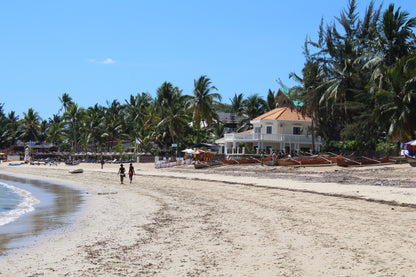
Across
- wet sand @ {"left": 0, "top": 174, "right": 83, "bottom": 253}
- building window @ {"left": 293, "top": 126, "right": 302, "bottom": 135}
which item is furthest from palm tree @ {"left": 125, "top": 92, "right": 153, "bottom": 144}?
wet sand @ {"left": 0, "top": 174, "right": 83, "bottom": 253}

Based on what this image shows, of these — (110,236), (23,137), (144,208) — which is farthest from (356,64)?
(23,137)

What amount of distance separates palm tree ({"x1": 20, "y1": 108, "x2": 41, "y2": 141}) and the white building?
61.0 metres

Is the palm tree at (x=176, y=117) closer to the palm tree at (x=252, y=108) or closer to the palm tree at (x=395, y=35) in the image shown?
the palm tree at (x=252, y=108)

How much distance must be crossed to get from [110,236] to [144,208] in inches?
205

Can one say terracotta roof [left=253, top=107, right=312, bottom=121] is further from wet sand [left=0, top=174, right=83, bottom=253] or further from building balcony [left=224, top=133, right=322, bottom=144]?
wet sand [left=0, top=174, right=83, bottom=253]

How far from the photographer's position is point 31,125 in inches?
3782

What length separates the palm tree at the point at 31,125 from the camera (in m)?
95.4

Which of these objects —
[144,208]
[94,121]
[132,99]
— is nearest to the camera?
[144,208]

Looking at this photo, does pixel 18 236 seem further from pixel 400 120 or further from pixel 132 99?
pixel 132 99

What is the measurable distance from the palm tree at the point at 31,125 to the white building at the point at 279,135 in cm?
6103

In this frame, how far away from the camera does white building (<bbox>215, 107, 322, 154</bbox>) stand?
49.2 meters

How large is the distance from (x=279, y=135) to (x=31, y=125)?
67565 mm

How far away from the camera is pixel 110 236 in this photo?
8.95 m

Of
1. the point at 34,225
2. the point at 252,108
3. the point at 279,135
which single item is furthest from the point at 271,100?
the point at 34,225
